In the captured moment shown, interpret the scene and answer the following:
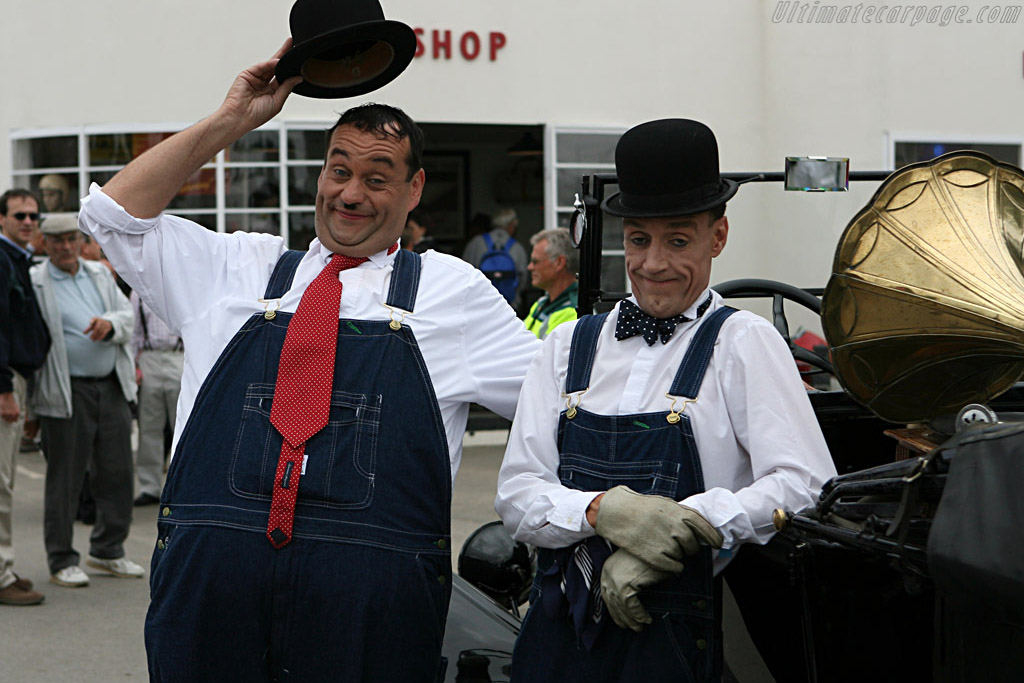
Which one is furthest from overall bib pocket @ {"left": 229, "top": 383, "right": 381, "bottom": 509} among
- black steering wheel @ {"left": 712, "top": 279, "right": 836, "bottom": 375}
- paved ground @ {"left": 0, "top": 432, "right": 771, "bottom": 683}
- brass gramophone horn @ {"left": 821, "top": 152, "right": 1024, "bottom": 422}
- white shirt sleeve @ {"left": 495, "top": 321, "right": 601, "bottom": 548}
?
paved ground @ {"left": 0, "top": 432, "right": 771, "bottom": 683}

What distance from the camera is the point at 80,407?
658cm

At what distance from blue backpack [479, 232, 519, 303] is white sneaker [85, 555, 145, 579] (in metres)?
5.71

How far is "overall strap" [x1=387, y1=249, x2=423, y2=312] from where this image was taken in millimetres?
2611

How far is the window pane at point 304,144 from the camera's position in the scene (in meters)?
11.0

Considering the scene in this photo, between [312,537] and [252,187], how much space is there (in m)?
9.10

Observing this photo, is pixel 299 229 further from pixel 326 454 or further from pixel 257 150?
pixel 326 454

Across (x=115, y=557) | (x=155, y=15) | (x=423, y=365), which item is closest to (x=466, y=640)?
(x=423, y=365)

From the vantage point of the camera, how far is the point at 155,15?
422 inches

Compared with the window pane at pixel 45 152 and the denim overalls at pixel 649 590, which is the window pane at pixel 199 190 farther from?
the denim overalls at pixel 649 590

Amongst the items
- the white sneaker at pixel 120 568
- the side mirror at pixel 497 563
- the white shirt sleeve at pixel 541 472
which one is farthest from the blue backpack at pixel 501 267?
the white shirt sleeve at pixel 541 472

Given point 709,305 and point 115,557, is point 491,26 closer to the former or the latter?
point 115,557

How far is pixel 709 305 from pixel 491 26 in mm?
9469

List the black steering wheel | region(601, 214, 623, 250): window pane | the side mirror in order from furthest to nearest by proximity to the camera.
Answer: region(601, 214, 623, 250): window pane < the black steering wheel < the side mirror

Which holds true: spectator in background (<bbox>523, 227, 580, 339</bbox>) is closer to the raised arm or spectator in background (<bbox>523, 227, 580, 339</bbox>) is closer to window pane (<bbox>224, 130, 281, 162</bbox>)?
the raised arm
